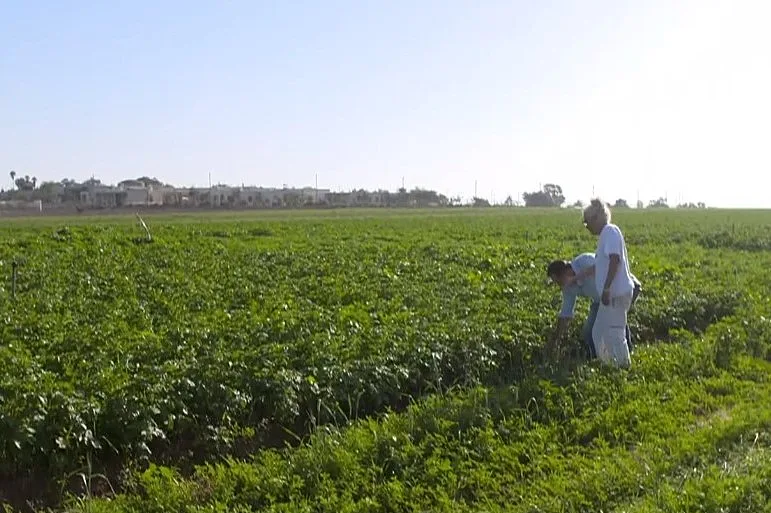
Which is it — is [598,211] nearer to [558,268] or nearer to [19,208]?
[558,268]

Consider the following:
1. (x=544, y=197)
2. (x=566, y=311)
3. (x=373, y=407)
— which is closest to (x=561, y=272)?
(x=566, y=311)

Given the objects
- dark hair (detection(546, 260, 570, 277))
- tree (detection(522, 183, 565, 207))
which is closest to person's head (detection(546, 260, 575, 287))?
dark hair (detection(546, 260, 570, 277))

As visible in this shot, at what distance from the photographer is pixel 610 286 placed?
281 inches

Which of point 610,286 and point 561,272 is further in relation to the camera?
point 561,272

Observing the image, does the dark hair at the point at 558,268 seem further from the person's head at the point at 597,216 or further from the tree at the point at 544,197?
the tree at the point at 544,197

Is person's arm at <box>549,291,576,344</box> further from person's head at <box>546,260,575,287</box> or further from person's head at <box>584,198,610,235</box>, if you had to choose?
person's head at <box>584,198,610,235</box>

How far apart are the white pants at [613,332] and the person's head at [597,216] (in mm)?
731

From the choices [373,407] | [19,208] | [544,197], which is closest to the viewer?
[373,407]

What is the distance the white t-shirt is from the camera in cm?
705

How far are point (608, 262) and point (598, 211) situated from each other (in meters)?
0.61

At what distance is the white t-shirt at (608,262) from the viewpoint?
7055mm

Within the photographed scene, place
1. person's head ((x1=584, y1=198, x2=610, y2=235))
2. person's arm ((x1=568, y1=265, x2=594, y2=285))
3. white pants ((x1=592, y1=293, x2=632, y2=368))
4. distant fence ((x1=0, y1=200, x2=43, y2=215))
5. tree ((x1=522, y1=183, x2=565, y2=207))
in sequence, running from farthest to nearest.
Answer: tree ((x1=522, y1=183, x2=565, y2=207)) → distant fence ((x1=0, y1=200, x2=43, y2=215)) → person's arm ((x1=568, y1=265, x2=594, y2=285)) → person's head ((x1=584, y1=198, x2=610, y2=235)) → white pants ((x1=592, y1=293, x2=632, y2=368))

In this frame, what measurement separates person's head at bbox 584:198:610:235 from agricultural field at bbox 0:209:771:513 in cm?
134

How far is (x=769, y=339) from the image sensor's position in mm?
8938
